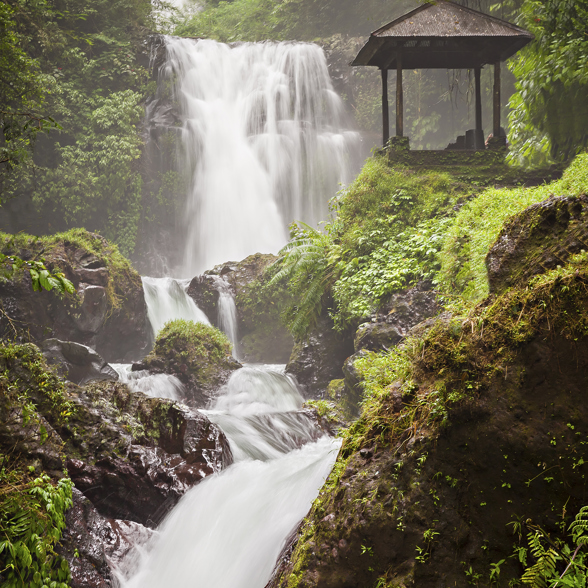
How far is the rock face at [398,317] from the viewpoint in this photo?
795cm

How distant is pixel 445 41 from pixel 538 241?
427 inches

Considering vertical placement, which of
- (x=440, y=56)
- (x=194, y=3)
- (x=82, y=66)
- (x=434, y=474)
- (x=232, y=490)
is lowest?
(x=232, y=490)

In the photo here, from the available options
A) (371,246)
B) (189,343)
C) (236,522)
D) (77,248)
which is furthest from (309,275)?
(236,522)

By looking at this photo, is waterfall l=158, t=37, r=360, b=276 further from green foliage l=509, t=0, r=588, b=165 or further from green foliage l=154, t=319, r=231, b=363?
green foliage l=509, t=0, r=588, b=165

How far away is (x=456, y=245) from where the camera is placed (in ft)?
23.7

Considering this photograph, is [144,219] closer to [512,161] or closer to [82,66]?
[82,66]

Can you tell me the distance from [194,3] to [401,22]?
32.9m

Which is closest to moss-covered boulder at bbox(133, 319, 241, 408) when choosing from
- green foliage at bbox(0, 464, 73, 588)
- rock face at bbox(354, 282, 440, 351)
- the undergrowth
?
rock face at bbox(354, 282, 440, 351)

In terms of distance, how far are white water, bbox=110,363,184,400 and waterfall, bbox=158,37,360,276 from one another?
11444 millimetres

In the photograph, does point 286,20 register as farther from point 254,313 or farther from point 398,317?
point 398,317

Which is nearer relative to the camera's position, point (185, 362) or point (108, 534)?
point (108, 534)

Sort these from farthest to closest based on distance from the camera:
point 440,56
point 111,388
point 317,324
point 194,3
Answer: point 194,3 < point 440,56 < point 317,324 < point 111,388

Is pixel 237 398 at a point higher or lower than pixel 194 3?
lower

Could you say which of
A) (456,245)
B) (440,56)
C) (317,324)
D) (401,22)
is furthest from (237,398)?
(440,56)
